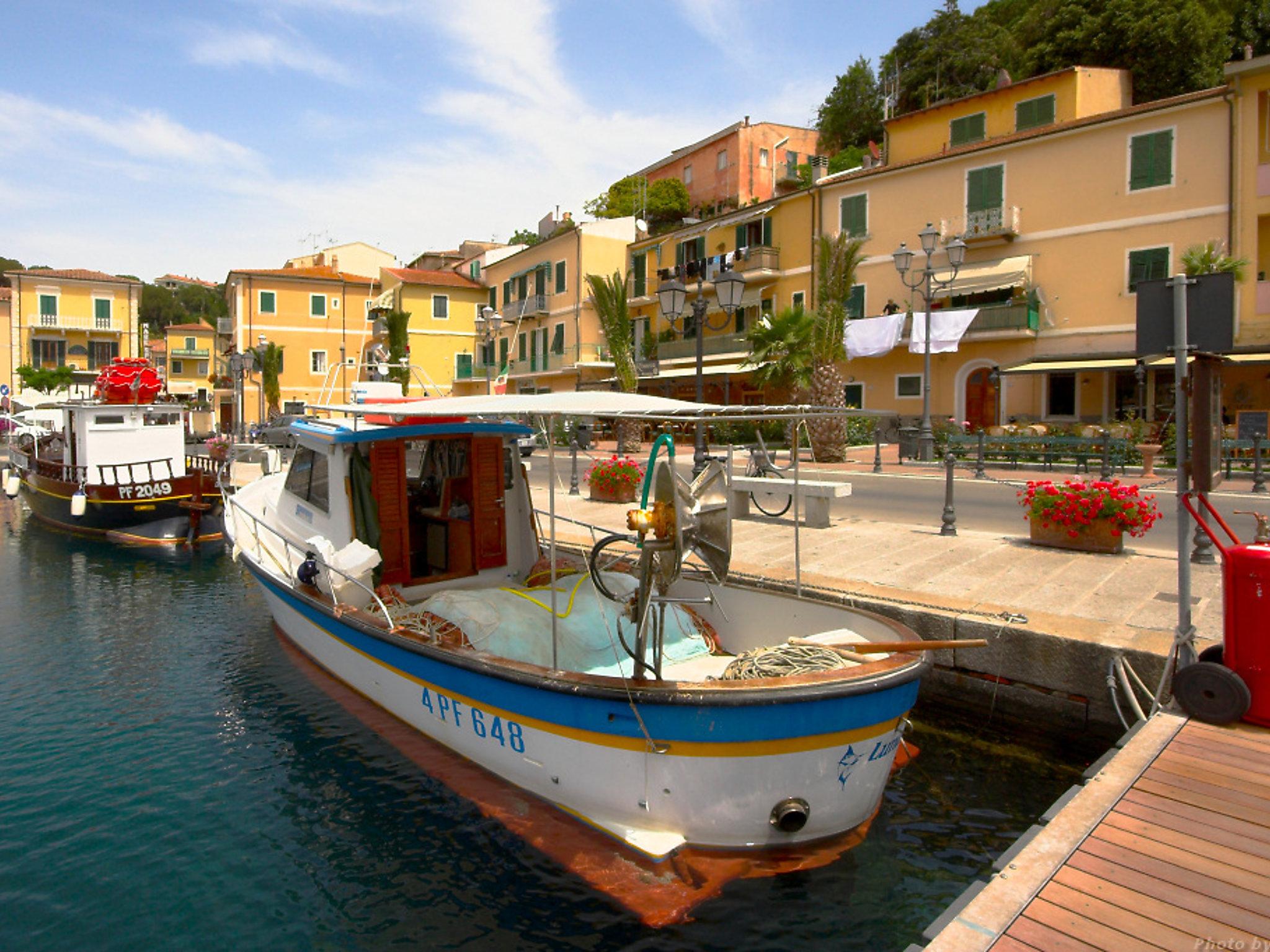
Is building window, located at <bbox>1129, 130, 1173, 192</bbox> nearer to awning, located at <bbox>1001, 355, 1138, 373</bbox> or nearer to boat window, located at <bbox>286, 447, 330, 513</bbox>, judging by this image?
awning, located at <bbox>1001, 355, 1138, 373</bbox>

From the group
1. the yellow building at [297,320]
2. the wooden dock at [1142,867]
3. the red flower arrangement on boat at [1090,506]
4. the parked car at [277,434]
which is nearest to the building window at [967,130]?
the red flower arrangement on boat at [1090,506]

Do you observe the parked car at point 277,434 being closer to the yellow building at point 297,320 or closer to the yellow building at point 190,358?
the yellow building at point 297,320

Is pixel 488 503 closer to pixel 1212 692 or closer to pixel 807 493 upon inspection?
pixel 807 493

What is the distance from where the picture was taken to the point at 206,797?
6059 mm

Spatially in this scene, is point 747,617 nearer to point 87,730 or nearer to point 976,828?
point 976,828

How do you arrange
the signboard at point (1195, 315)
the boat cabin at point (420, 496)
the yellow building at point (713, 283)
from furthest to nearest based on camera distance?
the yellow building at point (713, 283), the boat cabin at point (420, 496), the signboard at point (1195, 315)

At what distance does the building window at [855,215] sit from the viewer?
31469 millimetres

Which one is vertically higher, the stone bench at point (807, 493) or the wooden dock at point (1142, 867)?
the stone bench at point (807, 493)

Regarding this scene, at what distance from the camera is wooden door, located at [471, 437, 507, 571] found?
796 centimetres

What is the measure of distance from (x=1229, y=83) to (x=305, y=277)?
45053mm

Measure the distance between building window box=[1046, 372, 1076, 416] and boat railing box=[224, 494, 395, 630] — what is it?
24073 millimetres

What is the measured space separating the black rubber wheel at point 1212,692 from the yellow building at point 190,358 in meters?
72.9

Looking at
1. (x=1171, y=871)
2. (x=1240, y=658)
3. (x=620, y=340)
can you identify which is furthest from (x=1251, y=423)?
(x=1171, y=871)

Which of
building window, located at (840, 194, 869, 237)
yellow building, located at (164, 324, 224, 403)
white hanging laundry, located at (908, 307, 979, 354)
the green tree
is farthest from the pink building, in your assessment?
yellow building, located at (164, 324, 224, 403)
